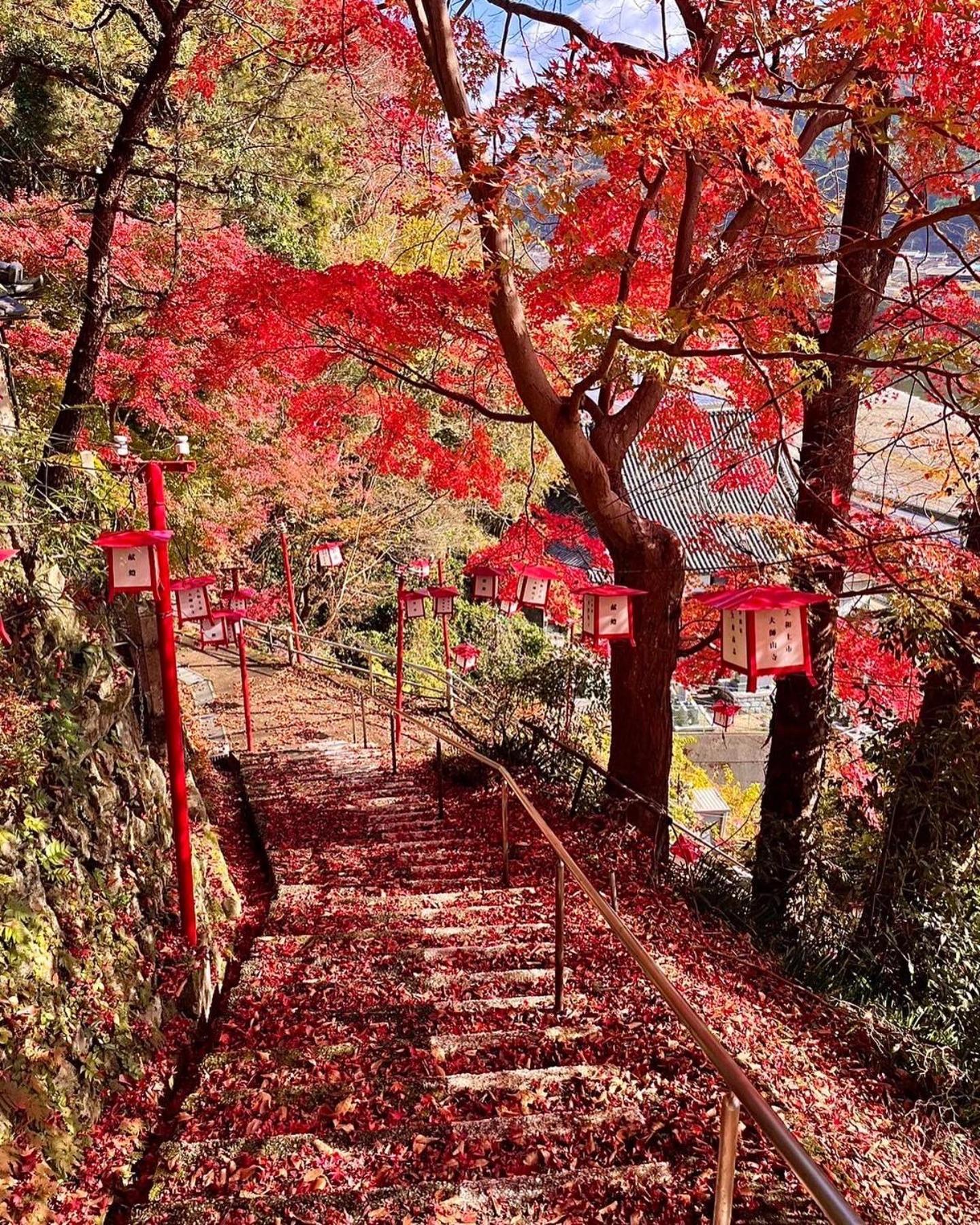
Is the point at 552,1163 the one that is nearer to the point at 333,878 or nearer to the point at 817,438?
the point at 333,878

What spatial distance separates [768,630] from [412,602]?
28.6 feet

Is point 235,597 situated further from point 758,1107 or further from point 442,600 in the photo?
point 758,1107

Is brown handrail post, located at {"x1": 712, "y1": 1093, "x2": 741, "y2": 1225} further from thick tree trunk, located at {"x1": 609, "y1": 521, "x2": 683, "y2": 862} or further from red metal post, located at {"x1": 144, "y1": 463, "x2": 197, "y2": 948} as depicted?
thick tree trunk, located at {"x1": 609, "y1": 521, "x2": 683, "y2": 862}

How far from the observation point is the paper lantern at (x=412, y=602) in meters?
12.8

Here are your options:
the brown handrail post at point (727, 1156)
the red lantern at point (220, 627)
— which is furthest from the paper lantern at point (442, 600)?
the brown handrail post at point (727, 1156)

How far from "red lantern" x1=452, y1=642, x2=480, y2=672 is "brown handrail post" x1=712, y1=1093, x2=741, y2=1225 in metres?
15.7

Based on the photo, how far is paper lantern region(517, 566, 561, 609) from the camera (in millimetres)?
7984

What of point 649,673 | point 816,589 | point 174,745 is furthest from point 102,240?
point 816,589

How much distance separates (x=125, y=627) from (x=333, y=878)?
2.91 metres

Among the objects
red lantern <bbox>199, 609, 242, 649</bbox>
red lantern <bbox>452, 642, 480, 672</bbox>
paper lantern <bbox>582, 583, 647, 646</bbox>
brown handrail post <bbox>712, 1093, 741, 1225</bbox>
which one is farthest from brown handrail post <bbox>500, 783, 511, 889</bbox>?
red lantern <bbox>452, 642, 480, 672</bbox>

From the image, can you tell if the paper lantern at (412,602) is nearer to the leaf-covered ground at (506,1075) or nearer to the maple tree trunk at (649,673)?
the maple tree trunk at (649,673)

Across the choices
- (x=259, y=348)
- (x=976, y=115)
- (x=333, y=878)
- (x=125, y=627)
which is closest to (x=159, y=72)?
(x=259, y=348)

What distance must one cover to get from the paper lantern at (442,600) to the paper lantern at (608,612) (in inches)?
219

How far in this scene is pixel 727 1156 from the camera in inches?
85.7
